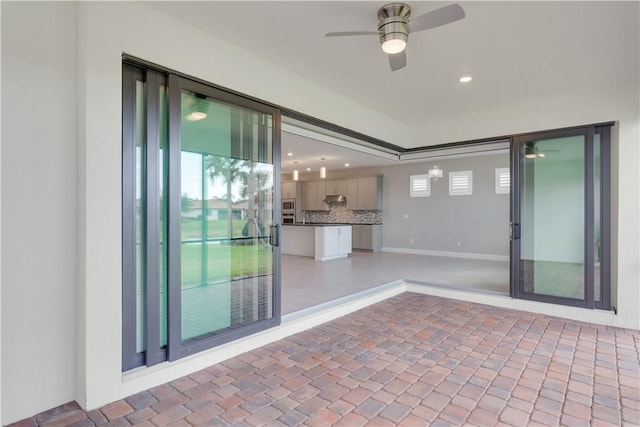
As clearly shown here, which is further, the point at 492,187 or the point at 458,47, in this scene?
the point at 492,187

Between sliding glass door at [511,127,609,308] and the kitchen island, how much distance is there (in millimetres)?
4491

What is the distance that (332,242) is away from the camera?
8.40 m

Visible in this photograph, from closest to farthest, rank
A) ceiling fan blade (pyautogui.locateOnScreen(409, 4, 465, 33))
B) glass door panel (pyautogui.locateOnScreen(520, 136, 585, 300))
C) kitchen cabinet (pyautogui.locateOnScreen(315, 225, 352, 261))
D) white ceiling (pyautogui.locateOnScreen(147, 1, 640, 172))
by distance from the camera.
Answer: ceiling fan blade (pyautogui.locateOnScreen(409, 4, 465, 33)) → white ceiling (pyautogui.locateOnScreen(147, 1, 640, 172)) → glass door panel (pyautogui.locateOnScreen(520, 136, 585, 300)) → kitchen cabinet (pyautogui.locateOnScreen(315, 225, 352, 261))

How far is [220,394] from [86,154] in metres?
1.77

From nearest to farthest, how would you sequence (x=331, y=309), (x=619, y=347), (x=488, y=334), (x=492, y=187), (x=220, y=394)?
(x=220, y=394)
(x=619, y=347)
(x=488, y=334)
(x=331, y=309)
(x=492, y=187)

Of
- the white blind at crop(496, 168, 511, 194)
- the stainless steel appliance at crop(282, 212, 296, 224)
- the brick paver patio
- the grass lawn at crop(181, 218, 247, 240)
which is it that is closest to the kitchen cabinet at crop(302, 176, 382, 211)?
the stainless steel appliance at crop(282, 212, 296, 224)

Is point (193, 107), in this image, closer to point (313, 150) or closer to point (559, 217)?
point (559, 217)

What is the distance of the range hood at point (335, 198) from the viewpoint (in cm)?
1095

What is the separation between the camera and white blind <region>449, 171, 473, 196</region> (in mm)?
8570

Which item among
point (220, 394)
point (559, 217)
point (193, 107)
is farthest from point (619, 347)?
point (193, 107)

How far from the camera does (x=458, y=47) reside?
9.52 feet

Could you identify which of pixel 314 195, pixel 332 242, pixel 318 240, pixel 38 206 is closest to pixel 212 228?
pixel 38 206

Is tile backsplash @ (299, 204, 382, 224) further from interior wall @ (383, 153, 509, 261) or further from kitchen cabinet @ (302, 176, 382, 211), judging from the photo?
interior wall @ (383, 153, 509, 261)

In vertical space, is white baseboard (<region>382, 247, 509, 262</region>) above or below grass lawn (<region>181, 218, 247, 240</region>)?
below
